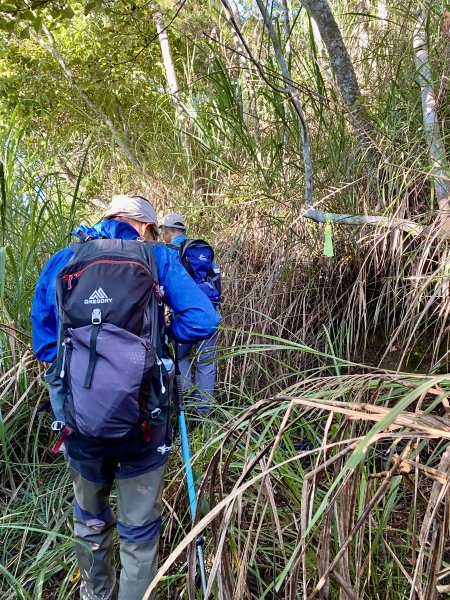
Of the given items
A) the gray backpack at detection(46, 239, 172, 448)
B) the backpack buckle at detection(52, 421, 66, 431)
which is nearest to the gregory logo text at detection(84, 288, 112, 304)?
the gray backpack at detection(46, 239, 172, 448)

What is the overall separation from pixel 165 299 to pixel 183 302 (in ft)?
0.24

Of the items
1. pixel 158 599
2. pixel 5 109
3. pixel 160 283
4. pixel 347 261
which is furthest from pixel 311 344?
pixel 5 109

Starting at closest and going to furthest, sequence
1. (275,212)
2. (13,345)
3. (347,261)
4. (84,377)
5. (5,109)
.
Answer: (84,377) → (13,345) → (347,261) → (275,212) → (5,109)

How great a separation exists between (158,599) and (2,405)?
1.33m

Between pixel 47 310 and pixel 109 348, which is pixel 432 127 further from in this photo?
pixel 47 310

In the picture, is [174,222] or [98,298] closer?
[98,298]

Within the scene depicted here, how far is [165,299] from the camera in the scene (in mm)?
2020

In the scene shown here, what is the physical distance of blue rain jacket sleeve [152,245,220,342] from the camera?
2.00 m

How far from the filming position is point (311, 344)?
10.5ft

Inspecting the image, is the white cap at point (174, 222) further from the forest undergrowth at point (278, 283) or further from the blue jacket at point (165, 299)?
the blue jacket at point (165, 299)

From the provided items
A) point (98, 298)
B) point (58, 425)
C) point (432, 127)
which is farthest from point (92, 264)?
point (432, 127)

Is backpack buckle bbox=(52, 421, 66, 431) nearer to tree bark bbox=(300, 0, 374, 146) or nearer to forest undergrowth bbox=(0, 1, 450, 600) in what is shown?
forest undergrowth bbox=(0, 1, 450, 600)

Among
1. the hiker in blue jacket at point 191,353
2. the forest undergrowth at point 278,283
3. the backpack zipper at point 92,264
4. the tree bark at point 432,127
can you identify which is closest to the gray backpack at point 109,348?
the backpack zipper at point 92,264

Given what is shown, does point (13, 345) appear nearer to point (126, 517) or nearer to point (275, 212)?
point (126, 517)
